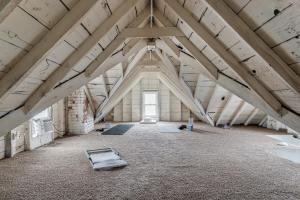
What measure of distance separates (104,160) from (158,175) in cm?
100

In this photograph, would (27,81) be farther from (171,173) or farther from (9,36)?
(171,173)

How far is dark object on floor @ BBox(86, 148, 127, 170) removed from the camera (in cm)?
314

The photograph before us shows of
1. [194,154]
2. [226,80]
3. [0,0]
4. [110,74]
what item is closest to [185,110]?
[110,74]

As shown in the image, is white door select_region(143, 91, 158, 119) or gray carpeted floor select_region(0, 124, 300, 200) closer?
gray carpeted floor select_region(0, 124, 300, 200)

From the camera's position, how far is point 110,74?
6.13m

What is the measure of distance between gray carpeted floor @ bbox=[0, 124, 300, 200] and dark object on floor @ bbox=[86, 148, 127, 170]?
115 millimetres

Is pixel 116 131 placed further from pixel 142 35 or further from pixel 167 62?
pixel 142 35

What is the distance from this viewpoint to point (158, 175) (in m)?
2.85

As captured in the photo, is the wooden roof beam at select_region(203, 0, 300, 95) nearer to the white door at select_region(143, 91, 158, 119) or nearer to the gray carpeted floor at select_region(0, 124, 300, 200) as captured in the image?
the gray carpeted floor at select_region(0, 124, 300, 200)

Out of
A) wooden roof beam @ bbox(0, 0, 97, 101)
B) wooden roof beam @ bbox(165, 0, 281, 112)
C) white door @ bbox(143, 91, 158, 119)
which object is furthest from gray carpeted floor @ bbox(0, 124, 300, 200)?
white door @ bbox(143, 91, 158, 119)

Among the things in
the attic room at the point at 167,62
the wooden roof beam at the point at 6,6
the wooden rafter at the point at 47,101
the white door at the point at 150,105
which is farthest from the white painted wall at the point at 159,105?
the wooden roof beam at the point at 6,6

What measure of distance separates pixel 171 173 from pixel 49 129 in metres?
3.61

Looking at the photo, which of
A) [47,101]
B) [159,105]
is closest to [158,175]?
[47,101]

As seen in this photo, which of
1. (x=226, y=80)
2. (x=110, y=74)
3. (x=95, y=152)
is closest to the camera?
(x=226, y=80)
